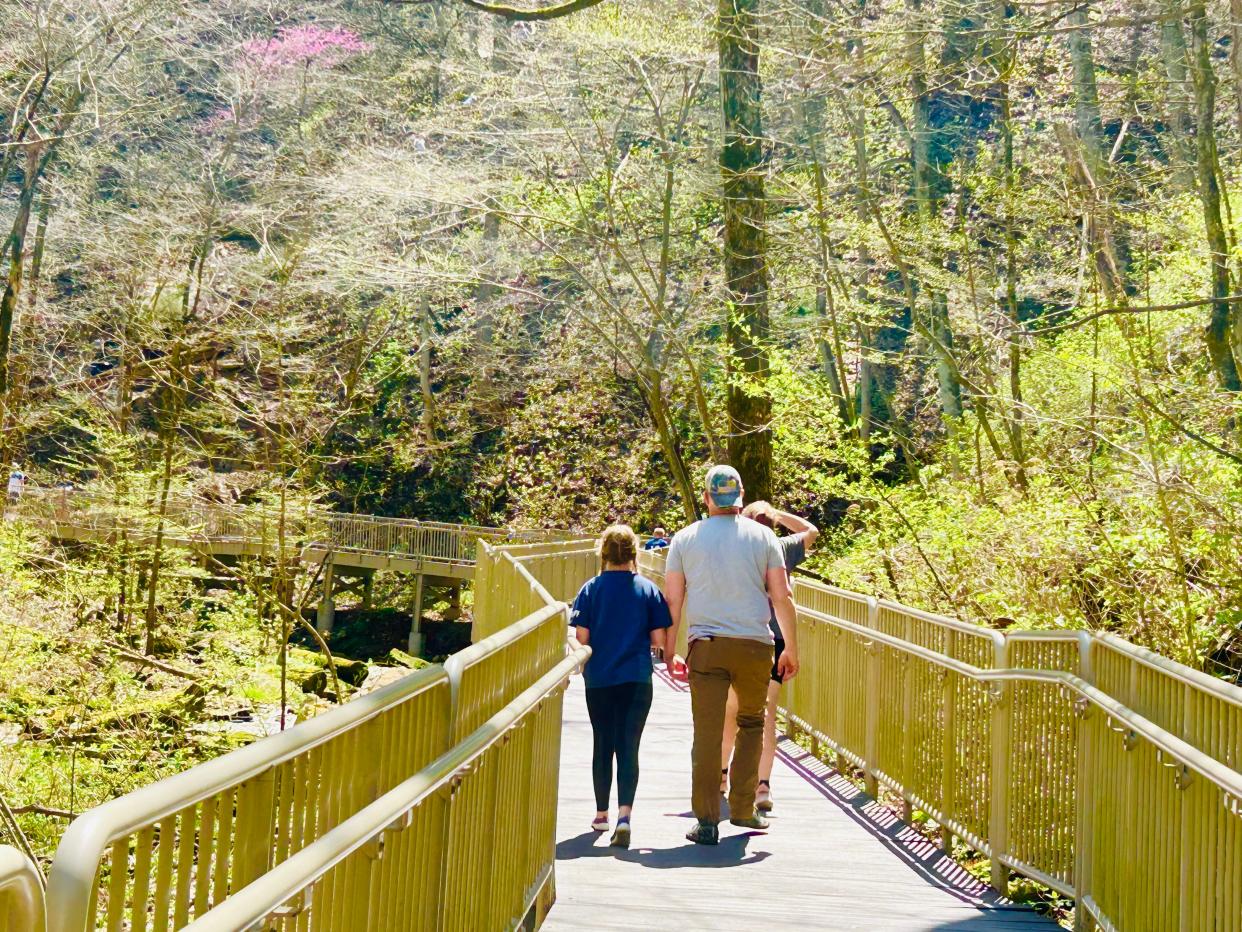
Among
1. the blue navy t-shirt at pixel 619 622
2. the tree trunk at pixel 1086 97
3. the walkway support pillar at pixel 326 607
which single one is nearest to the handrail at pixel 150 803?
the blue navy t-shirt at pixel 619 622

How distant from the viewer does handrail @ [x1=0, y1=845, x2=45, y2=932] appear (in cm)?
149

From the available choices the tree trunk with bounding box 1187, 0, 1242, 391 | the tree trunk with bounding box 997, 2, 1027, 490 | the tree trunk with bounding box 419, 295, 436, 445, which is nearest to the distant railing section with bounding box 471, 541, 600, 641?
the tree trunk with bounding box 997, 2, 1027, 490

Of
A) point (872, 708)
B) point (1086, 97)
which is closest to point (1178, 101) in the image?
point (1086, 97)

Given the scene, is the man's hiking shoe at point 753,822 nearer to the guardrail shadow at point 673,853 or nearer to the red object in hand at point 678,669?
the guardrail shadow at point 673,853

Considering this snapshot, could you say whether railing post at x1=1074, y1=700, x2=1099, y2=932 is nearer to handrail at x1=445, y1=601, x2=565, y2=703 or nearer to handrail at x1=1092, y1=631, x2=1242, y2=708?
handrail at x1=1092, y1=631, x2=1242, y2=708

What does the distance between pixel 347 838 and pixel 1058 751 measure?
4776 mm

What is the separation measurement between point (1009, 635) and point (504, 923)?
10.6ft

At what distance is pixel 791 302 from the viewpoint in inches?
1085

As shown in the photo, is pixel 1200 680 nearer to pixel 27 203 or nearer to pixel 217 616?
pixel 217 616

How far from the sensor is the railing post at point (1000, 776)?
7.13m

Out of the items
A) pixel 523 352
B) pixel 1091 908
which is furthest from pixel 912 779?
pixel 523 352

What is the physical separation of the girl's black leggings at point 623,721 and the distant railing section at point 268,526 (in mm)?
14012

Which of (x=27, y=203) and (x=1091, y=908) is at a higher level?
(x=27, y=203)

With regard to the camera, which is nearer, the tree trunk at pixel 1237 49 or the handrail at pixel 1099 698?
the handrail at pixel 1099 698
